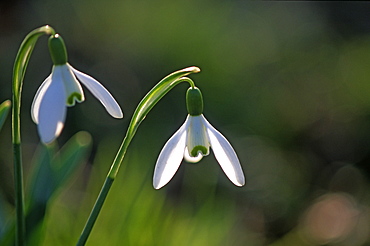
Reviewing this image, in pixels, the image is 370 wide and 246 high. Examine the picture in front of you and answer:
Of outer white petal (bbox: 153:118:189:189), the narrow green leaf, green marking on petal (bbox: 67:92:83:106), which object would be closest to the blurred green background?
the narrow green leaf

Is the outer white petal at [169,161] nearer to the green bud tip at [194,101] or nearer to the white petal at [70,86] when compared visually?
the green bud tip at [194,101]

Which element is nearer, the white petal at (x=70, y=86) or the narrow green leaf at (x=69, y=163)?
the white petal at (x=70, y=86)

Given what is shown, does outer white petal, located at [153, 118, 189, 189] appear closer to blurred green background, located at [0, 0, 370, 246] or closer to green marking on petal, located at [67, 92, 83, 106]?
green marking on petal, located at [67, 92, 83, 106]

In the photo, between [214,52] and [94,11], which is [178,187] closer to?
[214,52]

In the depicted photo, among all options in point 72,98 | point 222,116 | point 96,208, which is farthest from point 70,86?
point 222,116

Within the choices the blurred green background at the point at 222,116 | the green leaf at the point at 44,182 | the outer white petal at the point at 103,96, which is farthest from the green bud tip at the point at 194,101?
the blurred green background at the point at 222,116

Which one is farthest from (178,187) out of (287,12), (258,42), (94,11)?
(287,12)
